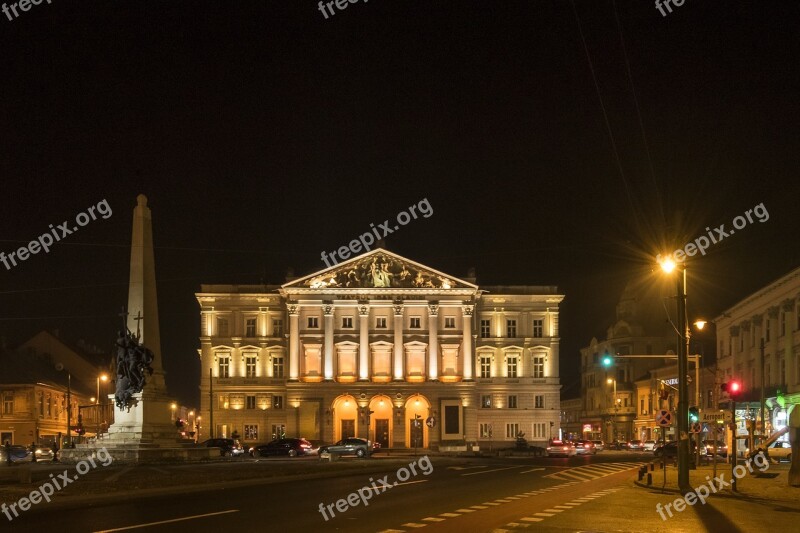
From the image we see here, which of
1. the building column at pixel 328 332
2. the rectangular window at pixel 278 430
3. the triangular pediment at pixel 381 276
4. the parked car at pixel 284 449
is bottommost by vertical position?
the rectangular window at pixel 278 430

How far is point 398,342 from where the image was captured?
97438 millimetres

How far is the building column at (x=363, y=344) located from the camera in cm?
9662

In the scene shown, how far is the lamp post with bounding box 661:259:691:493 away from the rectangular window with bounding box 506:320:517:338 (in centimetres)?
7183

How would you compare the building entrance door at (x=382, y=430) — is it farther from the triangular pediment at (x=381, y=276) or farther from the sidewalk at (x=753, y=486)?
the sidewalk at (x=753, y=486)

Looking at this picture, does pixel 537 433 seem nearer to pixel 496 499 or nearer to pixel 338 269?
pixel 338 269

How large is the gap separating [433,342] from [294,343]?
13.6 metres

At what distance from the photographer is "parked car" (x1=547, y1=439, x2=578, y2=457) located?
72.1 metres

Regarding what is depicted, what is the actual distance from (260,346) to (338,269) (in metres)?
11.2

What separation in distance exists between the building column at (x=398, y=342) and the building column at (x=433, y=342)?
2.79 m

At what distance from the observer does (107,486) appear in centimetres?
2655

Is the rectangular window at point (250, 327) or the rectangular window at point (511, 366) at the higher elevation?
the rectangular window at point (250, 327)

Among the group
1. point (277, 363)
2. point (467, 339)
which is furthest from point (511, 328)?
point (277, 363)

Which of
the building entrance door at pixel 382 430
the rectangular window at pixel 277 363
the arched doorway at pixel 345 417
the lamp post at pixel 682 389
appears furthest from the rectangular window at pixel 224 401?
the lamp post at pixel 682 389
